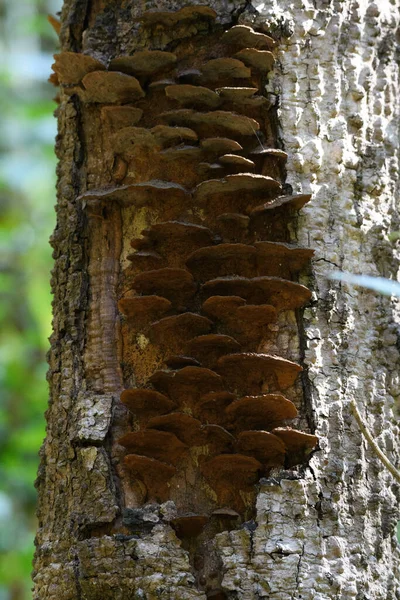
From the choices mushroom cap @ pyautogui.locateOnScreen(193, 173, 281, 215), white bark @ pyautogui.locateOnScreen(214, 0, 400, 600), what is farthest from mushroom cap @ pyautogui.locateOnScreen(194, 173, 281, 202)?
white bark @ pyautogui.locateOnScreen(214, 0, 400, 600)

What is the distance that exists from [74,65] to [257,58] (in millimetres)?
612

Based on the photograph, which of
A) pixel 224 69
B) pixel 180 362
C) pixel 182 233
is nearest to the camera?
pixel 180 362

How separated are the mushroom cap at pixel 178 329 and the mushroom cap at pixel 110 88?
2.58 ft

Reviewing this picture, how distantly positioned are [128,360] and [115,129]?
789 millimetres

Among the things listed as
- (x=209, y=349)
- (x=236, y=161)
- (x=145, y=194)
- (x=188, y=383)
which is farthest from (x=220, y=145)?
(x=188, y=383)

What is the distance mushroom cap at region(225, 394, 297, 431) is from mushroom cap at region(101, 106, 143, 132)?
1011mm

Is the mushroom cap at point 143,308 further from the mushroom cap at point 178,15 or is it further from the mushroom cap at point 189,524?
the mushroom cap at point 178,15

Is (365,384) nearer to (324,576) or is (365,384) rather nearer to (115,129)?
(324,576)

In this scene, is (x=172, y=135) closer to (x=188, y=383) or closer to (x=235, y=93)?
(x=235, y=93)

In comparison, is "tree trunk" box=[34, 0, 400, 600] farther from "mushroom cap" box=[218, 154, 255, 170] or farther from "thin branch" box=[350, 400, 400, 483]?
"thin branch" box=[350, 400, 400, 483]

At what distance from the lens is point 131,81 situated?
7.86 feet

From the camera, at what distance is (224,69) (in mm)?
2340

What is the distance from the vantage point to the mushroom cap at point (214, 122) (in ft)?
7.42

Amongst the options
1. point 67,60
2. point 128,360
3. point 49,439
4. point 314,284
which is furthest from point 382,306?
point 67,60
